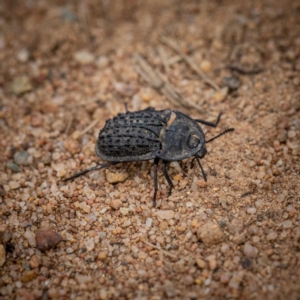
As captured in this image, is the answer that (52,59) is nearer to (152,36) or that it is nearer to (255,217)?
(152,36)

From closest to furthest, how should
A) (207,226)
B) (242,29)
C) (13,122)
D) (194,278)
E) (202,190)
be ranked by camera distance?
1. (194,278)
2. (207,226)
3. (202,190)
4. (13,122)
5. (242,29)

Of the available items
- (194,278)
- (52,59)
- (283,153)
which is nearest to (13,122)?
(52,59)

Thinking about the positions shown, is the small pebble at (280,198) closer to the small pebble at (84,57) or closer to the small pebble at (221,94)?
the small pebble at (221,94)

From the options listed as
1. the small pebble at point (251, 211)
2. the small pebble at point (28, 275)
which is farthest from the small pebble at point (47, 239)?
the small pebble at point (251, 211)

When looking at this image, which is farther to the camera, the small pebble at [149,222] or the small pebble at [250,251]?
the small pebble at [149,222]

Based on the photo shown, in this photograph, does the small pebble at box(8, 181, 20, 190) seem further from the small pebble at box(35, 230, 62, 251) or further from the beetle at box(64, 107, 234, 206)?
the beetle at box(64, 107, 234, 206)

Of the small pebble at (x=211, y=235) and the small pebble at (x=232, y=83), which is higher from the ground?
the small pebble at (x=232, y=83)

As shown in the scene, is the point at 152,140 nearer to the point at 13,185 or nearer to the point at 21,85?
the point at 13,185
